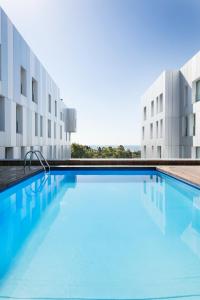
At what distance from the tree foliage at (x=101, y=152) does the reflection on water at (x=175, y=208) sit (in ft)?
130

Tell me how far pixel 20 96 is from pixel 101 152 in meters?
44.7

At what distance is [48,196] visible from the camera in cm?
673

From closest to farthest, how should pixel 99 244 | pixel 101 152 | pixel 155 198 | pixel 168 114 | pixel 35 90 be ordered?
pixel 99 244 → pixel 155 198 → pixel 35 90 → pixel 168 114 → pixel 101 152

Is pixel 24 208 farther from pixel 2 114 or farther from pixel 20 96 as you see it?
pixel 20 96

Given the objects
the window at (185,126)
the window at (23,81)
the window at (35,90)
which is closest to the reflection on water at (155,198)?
the window at (23,81)

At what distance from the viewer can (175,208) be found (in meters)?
5.68

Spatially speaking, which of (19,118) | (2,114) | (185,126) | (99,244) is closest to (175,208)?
(99,244)

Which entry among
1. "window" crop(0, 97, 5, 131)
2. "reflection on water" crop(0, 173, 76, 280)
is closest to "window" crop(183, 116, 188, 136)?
"reflection on water" crop(0, 173, 76, 280)

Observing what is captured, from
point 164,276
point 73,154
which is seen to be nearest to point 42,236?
point 164,276

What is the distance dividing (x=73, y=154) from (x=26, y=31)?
33182 millimetres

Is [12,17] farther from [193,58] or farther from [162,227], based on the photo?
[162,227]

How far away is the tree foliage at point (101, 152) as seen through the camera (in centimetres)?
4841

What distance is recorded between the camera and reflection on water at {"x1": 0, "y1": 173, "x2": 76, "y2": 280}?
3465 mm

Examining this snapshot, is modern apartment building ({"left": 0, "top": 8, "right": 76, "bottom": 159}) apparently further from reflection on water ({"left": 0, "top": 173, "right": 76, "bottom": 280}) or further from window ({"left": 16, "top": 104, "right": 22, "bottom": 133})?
reflection on water ({"left": 0, "top": 173, "right": 76, "bottom": 280})
